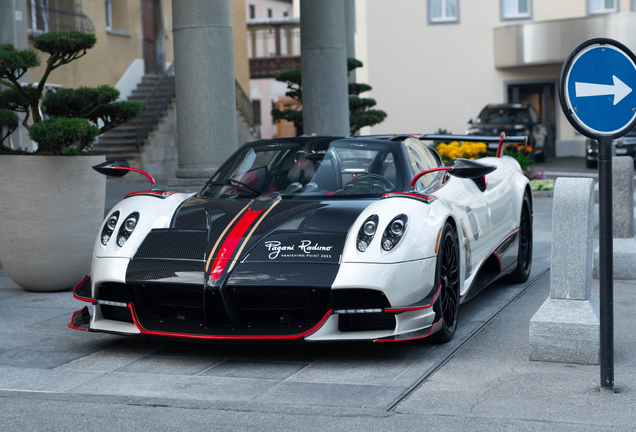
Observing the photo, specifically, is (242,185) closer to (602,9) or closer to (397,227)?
(397,227)

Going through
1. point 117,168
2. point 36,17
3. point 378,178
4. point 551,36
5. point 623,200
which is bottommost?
point 623,200

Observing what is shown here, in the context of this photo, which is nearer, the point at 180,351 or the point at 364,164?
the point at 180,351

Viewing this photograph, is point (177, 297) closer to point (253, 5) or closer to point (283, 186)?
point (283, 186)

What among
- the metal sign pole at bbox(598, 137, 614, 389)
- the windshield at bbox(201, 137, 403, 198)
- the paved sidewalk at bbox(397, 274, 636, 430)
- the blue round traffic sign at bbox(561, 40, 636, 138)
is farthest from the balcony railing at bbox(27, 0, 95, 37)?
the metal sign pole at bbox(598, 137, 614, 389)

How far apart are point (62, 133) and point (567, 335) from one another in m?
4.21

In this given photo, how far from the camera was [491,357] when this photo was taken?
4.75 meters

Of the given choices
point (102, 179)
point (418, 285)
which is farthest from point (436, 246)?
point (102, 179)

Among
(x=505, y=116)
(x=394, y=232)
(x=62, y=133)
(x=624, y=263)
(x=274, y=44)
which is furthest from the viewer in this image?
(x=274, y=44)

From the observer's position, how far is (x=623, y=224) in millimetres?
7480

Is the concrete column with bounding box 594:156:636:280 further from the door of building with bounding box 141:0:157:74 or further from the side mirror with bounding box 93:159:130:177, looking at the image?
the door of building with bounding box 141:0:157:74

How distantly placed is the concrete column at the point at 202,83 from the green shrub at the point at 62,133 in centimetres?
225

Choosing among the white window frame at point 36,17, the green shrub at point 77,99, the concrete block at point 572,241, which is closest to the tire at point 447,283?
the concrete block at point 572,241

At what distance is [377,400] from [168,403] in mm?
978

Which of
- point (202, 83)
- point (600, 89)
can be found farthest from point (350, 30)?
point (600, 89)
